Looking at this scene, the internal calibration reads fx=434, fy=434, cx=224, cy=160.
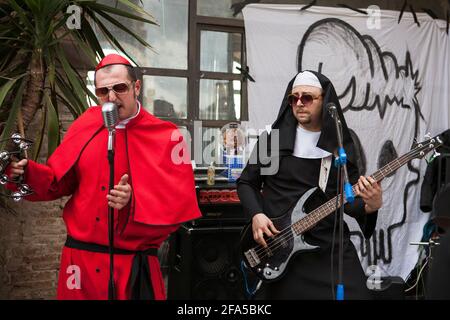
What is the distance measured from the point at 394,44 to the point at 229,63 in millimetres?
1946

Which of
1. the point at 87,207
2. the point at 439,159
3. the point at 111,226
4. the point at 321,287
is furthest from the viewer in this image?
the point at 439,159

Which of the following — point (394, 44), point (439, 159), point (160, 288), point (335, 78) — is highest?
point (394, 44)

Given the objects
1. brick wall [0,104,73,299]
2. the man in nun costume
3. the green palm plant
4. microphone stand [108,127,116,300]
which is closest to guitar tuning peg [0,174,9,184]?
microphone stand [108,127,116,300]

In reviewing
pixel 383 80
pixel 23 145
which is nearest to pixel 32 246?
pixel 23 145

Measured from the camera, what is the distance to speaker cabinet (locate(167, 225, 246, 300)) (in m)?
3.65

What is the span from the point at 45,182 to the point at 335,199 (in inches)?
60.1

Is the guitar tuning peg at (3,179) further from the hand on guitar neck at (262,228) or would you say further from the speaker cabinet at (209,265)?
the speaker cabinet at (209,265)

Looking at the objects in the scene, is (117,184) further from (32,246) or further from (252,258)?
(32,246)

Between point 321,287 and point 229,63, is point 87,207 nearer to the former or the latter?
point 321,287

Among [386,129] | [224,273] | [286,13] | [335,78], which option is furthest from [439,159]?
[224,273]

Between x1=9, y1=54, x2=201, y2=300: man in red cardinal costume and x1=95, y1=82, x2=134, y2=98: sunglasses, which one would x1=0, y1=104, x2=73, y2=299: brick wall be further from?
x1=95, y1=82, x2=134, y2=98: sunglasses

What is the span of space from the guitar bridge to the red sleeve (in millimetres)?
1100

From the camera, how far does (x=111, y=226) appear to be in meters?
1.83

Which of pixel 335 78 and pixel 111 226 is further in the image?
pixel 335 78
